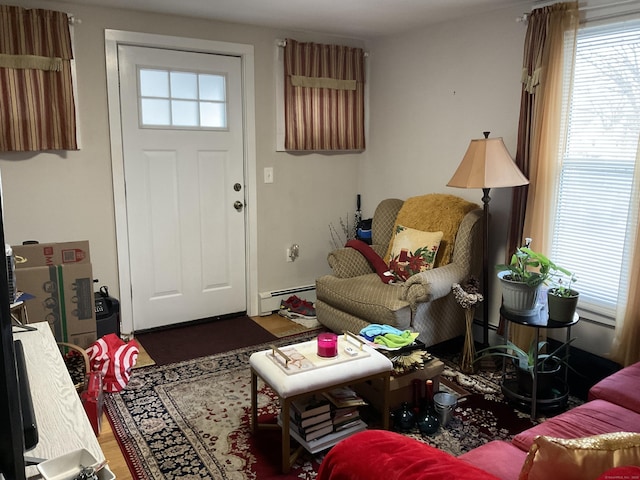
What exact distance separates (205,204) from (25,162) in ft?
3.88

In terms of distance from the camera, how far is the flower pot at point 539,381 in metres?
2.76

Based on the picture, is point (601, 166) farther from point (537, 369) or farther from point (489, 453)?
point (489, 453)

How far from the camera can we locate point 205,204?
3.95 meters

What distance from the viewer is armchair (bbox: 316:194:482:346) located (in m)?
3.16

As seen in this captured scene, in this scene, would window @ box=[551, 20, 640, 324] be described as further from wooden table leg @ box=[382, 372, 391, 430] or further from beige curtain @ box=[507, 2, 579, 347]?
wooden table leg @ box=[382, 372, 391, 430]

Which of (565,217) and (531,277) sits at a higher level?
(565,217)

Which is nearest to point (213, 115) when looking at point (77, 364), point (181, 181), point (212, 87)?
point (212, 87)

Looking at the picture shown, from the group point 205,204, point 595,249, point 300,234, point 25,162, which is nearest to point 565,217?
point 595,249

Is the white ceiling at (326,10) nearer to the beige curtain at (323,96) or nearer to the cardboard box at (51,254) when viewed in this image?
the beige curtain at (323,96)

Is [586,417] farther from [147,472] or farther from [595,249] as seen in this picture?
[147,472]

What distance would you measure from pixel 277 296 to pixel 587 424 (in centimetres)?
274

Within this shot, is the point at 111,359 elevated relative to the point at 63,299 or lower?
lower

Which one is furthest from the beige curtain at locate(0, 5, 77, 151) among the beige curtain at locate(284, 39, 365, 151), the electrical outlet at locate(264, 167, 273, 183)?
the beige curtain at locate(284, 39, 365, 151)

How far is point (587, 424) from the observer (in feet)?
6.29
